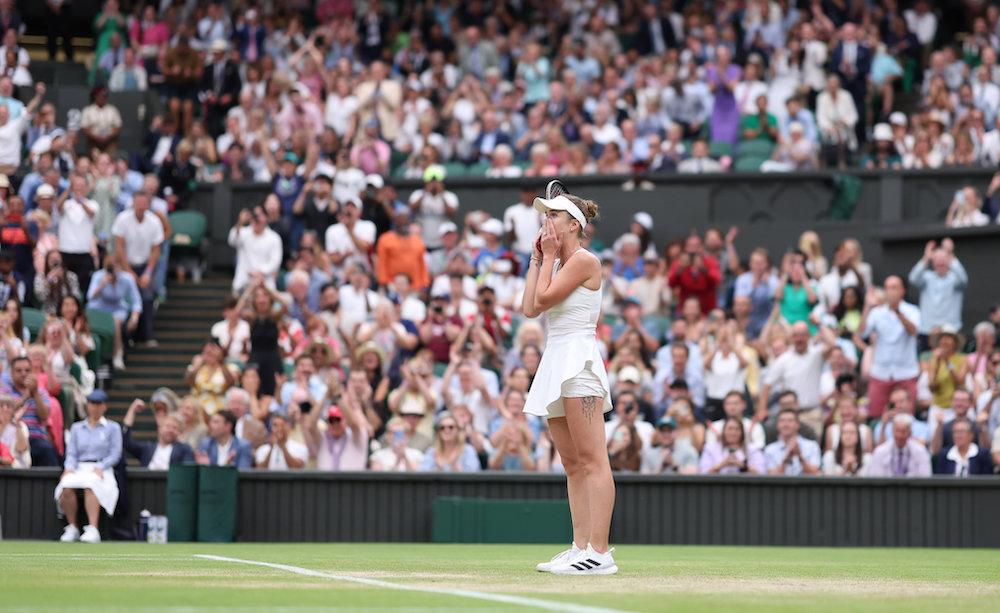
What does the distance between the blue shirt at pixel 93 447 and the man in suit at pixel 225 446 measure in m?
1.18

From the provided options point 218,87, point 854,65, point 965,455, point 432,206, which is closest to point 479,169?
point 432,206

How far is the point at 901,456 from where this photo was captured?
17000 millimetres

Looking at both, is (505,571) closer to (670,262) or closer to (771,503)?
(771,503)

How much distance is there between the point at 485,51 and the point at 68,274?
9.26 m

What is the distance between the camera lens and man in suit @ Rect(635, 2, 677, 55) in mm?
27703

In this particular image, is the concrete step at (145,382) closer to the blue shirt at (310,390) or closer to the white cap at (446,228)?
the blue shirt at (310,390)

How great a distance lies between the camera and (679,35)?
27.7m

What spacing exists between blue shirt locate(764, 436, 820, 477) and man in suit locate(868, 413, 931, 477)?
1.91 feet

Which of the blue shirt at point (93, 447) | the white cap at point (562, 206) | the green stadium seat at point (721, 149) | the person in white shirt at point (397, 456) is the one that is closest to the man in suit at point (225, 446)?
the blue shirt at point (93, 447)

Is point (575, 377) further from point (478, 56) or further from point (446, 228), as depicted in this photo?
point (478, 56)

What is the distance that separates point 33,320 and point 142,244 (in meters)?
2.57

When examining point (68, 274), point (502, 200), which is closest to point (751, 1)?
point (502, 200)

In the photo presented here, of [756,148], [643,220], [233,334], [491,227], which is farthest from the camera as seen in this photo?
[756,148]

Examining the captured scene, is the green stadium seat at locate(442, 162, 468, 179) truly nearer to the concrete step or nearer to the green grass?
the concrete step
